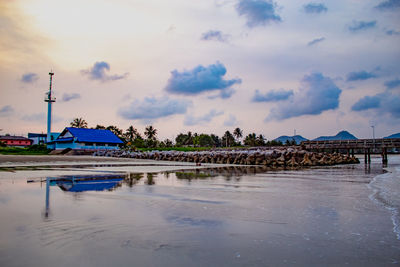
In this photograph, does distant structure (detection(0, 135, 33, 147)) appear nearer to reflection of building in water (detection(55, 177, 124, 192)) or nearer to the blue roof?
the blue roof

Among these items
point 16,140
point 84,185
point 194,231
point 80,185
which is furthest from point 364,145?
point 16,140

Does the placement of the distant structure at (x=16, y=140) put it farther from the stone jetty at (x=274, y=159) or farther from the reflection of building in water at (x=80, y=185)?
the reflection of building in water at (x=80, y=185)

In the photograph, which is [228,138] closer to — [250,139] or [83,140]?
[250,139]

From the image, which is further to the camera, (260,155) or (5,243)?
(260,155)

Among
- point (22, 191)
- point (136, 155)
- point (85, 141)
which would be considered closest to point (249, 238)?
point (22, 191)

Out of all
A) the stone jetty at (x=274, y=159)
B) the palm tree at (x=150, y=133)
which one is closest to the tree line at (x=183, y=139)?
the palm tree at (x=150, y=133)

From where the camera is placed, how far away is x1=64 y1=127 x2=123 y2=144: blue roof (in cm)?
5766

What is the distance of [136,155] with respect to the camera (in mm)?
45781

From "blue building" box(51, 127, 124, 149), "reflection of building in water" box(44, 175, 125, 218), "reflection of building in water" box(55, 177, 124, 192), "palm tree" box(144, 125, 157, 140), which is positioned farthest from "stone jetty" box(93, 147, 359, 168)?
"palm tree" box(144, 125, 157, 140)

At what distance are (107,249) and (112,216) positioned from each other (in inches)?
75.2

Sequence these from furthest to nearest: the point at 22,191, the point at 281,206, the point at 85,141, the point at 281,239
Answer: the point at 85,141 < the point at 22,191 < the point at 281,206 < the point at 281,239

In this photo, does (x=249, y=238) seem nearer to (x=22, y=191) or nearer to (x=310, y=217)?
(x=310, y=217)

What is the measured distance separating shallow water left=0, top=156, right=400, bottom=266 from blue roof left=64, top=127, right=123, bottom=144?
5283 centimetres

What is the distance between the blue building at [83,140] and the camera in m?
57.0
